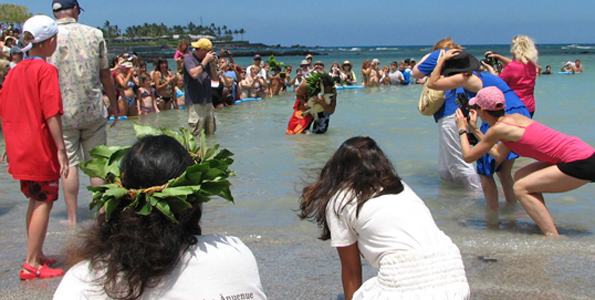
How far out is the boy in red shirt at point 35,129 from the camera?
393 centimetres

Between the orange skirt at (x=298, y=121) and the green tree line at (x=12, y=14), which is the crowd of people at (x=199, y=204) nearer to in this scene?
the orange skirt at (x=298, y=121)

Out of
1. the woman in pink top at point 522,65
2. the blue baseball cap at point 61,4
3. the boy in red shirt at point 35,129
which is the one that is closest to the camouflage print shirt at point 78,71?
the blue baseball cap at point 61,4

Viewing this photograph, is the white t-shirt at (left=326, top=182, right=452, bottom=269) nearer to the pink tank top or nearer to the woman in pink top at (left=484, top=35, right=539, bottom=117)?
the pink tank top

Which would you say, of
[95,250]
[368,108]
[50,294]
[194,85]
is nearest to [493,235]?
[50,294]

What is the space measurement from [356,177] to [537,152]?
7.93 feet

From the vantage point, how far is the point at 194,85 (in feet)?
32.0

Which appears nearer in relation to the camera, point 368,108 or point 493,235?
point 493,235

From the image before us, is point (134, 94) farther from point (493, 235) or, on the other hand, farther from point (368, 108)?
point (493, 235)

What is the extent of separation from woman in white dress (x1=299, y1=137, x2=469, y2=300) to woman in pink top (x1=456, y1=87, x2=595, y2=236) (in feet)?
7.11

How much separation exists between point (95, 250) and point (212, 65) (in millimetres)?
8626

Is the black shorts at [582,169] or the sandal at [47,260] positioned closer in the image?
the sandal at [47,260]

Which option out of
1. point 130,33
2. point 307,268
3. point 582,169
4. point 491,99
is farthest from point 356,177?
point 130,33

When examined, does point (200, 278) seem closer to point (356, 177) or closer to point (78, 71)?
point (356, 177)

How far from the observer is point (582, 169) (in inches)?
178
